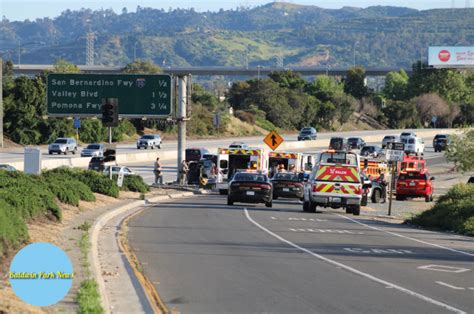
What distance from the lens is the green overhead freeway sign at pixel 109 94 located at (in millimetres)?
57094

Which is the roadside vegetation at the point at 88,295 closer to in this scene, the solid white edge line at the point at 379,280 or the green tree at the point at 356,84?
the solid white edge line at the point at 379,280

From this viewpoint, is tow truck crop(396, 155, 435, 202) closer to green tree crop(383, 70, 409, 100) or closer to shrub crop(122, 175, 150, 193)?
shrub crop(122, 175, 150, 193)

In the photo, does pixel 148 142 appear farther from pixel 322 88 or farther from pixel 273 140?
pixel 322 88

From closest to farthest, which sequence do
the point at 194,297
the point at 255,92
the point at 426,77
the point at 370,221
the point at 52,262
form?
the point at 52,262, the point at 194,297, the point at 370,221, the point at 255,92, the point at 426,77

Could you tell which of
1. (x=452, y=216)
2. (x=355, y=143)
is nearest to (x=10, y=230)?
Answer: (x=452, y=216)

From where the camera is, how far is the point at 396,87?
180000 mm

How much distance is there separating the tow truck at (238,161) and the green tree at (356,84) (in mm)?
119702

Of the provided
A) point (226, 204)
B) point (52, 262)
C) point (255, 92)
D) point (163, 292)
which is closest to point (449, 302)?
point (163, 292)

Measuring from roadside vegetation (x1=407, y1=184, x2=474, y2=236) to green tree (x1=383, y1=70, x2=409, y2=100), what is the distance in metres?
139

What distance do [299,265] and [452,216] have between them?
1541 centimetres

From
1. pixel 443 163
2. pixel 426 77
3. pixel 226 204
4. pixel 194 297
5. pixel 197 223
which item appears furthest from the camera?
pixel 426 77

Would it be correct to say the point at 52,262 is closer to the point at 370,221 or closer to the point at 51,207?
the point at 51,207

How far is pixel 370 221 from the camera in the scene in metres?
35.7

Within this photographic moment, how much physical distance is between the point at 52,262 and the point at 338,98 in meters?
133
